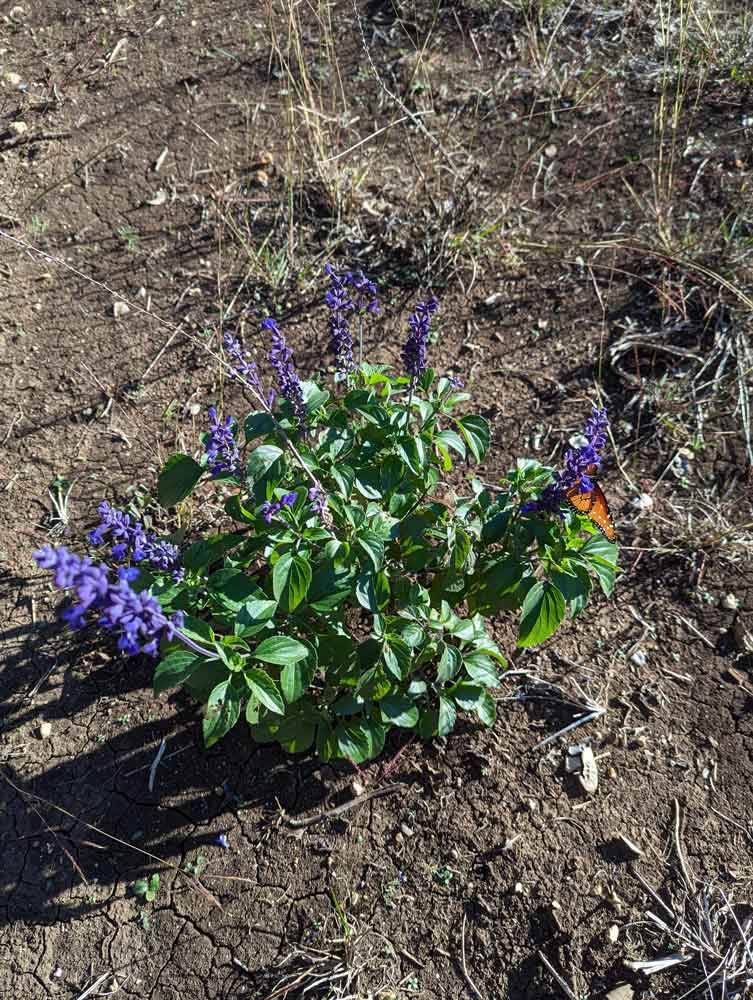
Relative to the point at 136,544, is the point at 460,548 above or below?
below

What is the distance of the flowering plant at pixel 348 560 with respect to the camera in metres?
2.15

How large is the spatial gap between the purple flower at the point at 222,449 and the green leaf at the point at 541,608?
3.08 feet

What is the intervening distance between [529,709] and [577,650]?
331 millimetres

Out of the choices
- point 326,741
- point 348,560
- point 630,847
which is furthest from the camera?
point 630,847

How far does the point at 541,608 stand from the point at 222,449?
40.6 inches

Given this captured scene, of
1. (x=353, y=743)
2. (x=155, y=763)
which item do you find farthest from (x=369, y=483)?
(x=155, y=763)

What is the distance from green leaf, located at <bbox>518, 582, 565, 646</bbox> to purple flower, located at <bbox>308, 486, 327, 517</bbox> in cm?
65

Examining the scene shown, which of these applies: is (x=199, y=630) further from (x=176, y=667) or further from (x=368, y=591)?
(x=368, y=591)

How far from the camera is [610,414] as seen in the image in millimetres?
3705

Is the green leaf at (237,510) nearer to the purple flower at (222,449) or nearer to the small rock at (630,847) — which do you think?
the purple flower at (222,449)

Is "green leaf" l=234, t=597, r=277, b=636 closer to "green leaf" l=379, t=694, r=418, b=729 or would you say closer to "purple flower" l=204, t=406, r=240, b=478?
"purple flower" l=204, t=406, r=240, b=478

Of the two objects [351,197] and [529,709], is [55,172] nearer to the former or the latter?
[351,197]

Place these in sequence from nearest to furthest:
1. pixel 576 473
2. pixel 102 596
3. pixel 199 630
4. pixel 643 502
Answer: pixel 102 596 < pixel 576 473 < pixel 199 630 < pixel 643 502

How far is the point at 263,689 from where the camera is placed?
85.0 inches
